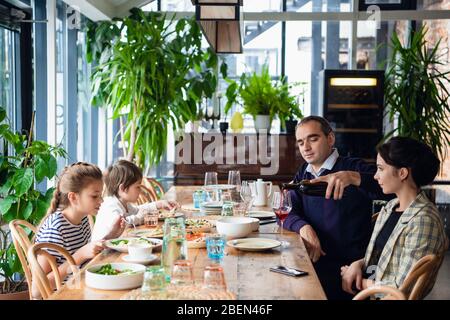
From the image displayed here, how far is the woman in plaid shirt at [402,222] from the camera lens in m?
2.41

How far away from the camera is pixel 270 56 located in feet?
25.2

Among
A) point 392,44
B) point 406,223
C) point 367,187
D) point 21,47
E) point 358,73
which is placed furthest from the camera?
point 392,44

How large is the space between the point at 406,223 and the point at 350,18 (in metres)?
5.36

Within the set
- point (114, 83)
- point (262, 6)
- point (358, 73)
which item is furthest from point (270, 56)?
point (114, 83)

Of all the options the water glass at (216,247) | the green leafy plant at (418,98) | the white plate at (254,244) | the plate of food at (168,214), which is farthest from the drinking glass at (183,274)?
the green leafy plant at (418,98)

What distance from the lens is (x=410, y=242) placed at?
2.43 m

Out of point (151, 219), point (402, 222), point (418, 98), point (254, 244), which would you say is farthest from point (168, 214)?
point (418, 98)

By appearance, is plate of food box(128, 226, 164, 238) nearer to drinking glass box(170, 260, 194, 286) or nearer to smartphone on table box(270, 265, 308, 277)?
smartphone on table box(270, 265, 308, 277)

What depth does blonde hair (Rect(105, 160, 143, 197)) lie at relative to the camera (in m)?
3.29

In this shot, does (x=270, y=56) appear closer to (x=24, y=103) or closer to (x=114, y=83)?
(x=114, y=83)

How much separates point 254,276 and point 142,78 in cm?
410

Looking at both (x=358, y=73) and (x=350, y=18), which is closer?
(x=358, y=73)

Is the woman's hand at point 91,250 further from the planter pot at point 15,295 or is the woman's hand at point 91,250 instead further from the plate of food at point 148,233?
the planter pot at point 15,295

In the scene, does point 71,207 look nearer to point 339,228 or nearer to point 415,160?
point 339,228
